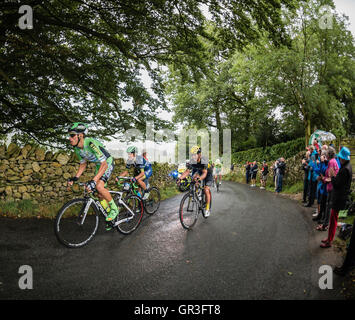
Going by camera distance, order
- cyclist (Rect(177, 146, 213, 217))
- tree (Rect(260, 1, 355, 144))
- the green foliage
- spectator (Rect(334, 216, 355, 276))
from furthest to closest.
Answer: the green foliage → tree (Rect(260, 1, 355, 144)) → cyclist (Rect(177, 146, 213, 217)) → spectator (Rect(334, 216, 355, 276))

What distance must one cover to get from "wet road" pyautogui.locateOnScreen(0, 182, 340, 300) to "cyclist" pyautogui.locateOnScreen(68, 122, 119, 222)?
779 millimetres

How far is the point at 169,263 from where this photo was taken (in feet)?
10.9

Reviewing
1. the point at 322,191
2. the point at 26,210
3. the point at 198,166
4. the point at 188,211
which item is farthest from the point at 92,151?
the point at 322,191

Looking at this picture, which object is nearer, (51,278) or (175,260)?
(51,278)

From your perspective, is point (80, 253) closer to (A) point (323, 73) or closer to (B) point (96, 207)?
(B) point (96, 207)

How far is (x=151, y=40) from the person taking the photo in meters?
6.62

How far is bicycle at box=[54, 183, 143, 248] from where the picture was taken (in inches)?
147

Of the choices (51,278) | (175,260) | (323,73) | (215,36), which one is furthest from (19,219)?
(323,73)

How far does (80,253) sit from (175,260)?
1.71 metres

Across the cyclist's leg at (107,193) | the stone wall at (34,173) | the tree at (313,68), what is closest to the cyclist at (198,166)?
the cyclist's leg at (107,193)

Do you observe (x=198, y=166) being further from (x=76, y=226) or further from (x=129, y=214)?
(x=76, y=226)

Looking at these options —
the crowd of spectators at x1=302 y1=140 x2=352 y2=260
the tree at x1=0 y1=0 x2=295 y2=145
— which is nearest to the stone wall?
the tree at x1=0 y1=0 x2=295 y2=145

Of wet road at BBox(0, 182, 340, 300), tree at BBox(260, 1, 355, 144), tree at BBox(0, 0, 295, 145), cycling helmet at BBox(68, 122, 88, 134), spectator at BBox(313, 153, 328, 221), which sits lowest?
wet road at BBox(0, 182, 340, 300)

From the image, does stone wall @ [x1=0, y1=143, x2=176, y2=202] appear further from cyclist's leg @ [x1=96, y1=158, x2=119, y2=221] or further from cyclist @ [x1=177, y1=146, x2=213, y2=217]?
cyclist @ [x1=177, y1=146, x2=213, y2=217]
